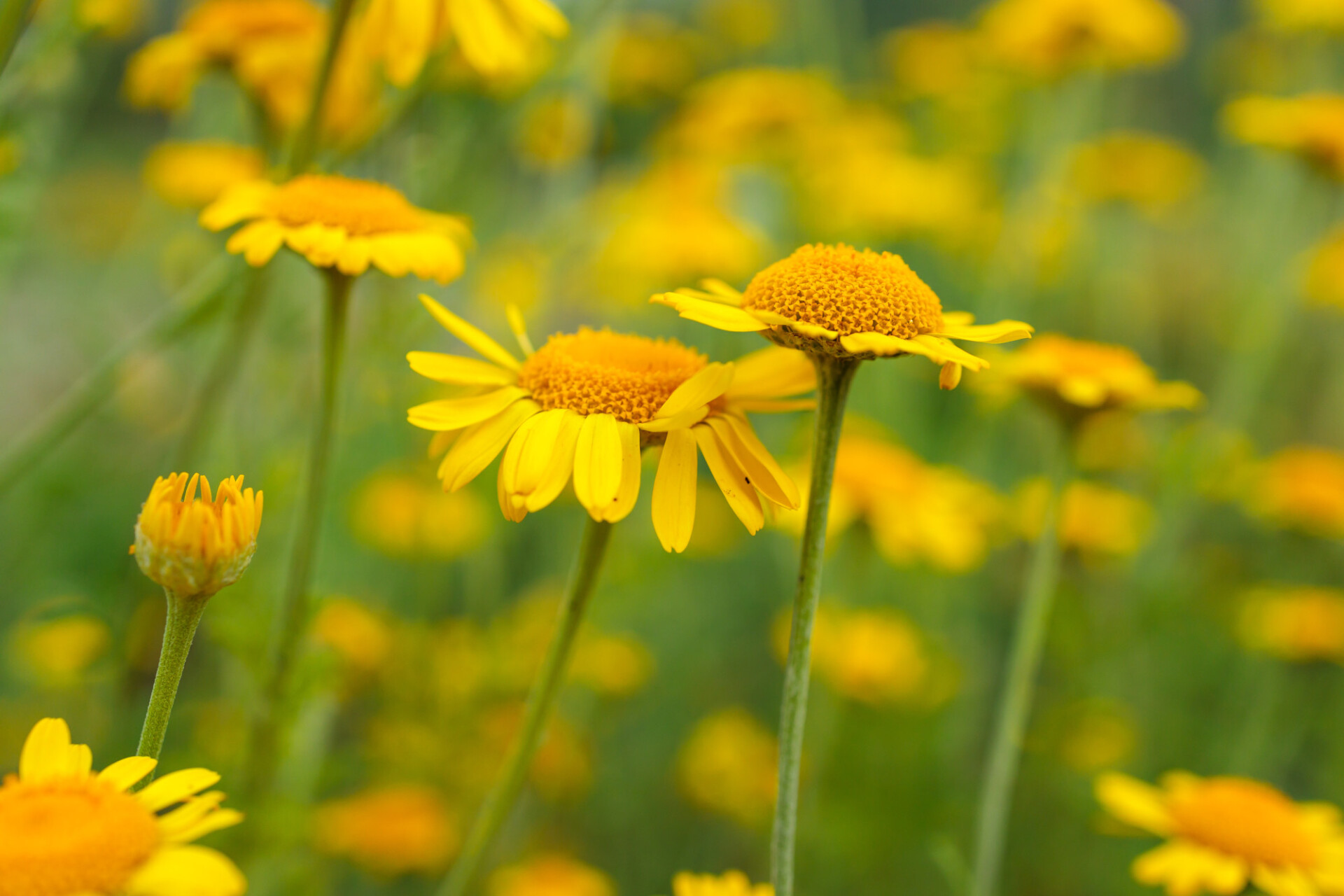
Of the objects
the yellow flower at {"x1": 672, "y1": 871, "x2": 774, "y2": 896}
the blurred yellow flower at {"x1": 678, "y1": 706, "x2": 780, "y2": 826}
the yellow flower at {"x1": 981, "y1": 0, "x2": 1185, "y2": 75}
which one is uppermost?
the yellow flower at {"x1": 981, "y1": 0, "x2": 1185, "y2": 75}

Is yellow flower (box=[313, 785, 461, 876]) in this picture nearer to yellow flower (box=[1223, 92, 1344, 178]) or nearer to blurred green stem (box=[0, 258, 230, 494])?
blurred green stem (box=[0, 258, 230, 494])

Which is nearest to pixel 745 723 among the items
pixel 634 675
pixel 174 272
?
pixel 634 675

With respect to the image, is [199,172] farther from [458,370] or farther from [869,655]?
[869,655]

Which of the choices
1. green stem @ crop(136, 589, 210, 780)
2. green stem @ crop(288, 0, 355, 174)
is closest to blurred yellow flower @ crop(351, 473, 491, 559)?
green stem @ crop(288, 0, 355, 174)

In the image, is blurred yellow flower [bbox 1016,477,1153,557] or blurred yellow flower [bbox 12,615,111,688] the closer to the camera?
blurred yellow flower [bbox 12,615,111,688]

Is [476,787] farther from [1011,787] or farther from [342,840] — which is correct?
[1011,787]

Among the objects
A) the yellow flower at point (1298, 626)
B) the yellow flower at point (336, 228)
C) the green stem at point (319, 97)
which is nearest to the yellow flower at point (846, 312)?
the yellow flower at point (336, 228)
